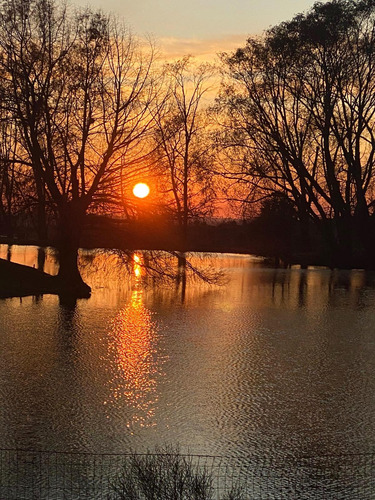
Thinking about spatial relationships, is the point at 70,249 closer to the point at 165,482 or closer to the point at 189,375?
the point at 189,375

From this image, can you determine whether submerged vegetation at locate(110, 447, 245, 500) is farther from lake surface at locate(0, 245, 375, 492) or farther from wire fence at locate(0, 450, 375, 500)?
lake surface at locate(0, 245, 375, 492)

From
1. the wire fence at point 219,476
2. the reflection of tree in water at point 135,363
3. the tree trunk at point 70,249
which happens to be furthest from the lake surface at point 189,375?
the tree trunk at point 70,249

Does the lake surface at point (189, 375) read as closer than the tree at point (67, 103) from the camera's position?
Yes

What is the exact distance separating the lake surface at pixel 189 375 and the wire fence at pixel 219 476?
34 centimetres

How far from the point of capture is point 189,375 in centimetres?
1209

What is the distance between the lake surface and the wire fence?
0.34 m

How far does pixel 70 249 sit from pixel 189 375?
1281 centimetres

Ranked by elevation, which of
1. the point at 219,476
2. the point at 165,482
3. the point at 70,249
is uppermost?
the point at 70,249

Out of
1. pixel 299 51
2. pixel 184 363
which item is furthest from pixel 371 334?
pixel 299 51

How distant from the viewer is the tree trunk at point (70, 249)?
23.7 meters

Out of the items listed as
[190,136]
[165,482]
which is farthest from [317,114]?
[165,482]

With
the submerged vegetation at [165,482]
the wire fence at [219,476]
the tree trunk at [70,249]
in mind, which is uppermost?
the tree trunk at [70,249]

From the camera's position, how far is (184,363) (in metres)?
13.1

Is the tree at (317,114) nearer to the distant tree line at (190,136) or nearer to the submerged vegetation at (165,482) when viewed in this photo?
the distant tree line at (190,136)
